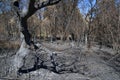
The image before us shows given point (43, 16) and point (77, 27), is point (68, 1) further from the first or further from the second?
point (43, 16)

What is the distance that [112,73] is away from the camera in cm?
1120

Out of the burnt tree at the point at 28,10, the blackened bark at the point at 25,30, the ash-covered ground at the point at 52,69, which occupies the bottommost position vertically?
the ash-covered ground at the point at 52,69

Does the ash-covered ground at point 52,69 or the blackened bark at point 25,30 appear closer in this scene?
the ash-covered ground at point 52,69

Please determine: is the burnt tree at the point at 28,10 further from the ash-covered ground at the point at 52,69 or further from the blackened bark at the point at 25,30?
the ash-covered ground at the point at 52,69

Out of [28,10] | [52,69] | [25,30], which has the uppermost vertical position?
[28,10]

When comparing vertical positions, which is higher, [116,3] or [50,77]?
[116,3]

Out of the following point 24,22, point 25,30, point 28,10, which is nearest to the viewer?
point 28,10

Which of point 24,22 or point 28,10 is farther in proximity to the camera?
point 24,22

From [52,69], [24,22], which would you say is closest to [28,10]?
[24,22]

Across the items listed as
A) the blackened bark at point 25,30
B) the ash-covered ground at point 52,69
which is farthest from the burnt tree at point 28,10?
the ash-covered ground at point 52,69

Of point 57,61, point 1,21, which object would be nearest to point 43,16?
point 1,21

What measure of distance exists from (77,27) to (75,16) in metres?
1.29

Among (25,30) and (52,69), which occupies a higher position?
(25,30)

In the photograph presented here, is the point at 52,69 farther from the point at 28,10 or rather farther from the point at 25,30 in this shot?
the point at 28,10
